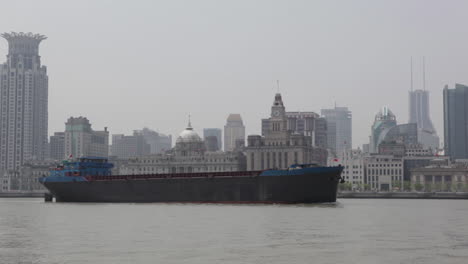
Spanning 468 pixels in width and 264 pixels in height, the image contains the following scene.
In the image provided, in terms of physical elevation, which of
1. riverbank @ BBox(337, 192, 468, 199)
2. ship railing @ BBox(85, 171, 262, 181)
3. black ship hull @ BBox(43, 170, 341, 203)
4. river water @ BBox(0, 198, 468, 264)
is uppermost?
ship railing @ BBox(85, 171, 262, 181)

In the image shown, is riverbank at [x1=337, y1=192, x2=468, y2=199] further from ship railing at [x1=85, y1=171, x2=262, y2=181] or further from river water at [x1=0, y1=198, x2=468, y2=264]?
river water at [x1=0, y1=198, x2=468, y2=264]

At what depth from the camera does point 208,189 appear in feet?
328

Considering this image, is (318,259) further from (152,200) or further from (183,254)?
(152,200)

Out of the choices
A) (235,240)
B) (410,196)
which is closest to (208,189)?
(235,240)

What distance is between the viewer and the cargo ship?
91.7 m

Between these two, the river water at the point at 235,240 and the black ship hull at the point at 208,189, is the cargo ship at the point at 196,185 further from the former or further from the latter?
the river water at the point at 235,240

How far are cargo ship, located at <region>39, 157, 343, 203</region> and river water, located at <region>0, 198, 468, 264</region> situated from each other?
26.9m

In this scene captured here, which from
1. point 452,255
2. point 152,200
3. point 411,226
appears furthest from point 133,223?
point 152,200

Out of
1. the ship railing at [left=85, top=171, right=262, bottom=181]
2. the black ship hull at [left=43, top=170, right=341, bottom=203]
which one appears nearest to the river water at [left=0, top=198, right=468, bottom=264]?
the black ship hull at [left=43, top=170, right=341, bottom=203]

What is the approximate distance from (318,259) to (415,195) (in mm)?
140032

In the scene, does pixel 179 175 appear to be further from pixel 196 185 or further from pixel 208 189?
pixel 208 189

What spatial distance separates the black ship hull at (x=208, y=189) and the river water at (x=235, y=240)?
26852 mm

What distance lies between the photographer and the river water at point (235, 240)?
37.4 meters

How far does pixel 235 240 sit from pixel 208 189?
54.9 m
